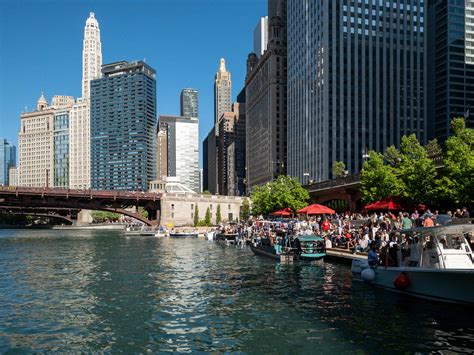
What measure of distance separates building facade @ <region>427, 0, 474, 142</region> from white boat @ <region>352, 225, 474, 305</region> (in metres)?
140

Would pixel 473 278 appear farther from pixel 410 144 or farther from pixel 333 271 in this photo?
pixel 410 144

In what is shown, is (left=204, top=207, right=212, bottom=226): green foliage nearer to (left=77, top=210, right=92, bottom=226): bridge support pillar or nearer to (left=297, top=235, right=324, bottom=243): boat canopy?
(left=297, top=235, right=324, bottom=243): boat canopy

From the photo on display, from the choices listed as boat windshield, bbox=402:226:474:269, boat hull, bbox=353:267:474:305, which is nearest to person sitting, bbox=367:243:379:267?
boat hull, bbox=353:267:474:305

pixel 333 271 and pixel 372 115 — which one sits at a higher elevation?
pixel 372 115

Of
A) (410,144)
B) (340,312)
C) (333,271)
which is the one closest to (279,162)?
(410,144)

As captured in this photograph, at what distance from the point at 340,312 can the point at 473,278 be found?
6.43 metres

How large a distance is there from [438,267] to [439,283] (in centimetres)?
82

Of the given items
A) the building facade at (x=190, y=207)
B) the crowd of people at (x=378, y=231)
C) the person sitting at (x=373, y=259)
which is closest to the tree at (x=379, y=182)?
the crowd of people at (x=378, y=231)

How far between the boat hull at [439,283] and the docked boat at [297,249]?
13.7 metres

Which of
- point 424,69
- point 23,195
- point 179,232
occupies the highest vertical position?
point 424,69

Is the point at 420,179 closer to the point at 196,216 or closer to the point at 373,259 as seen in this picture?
the point at 373,259

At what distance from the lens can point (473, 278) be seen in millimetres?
22266

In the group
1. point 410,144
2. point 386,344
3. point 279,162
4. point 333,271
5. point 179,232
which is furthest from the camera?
point 279,162

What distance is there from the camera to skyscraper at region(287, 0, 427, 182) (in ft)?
456
